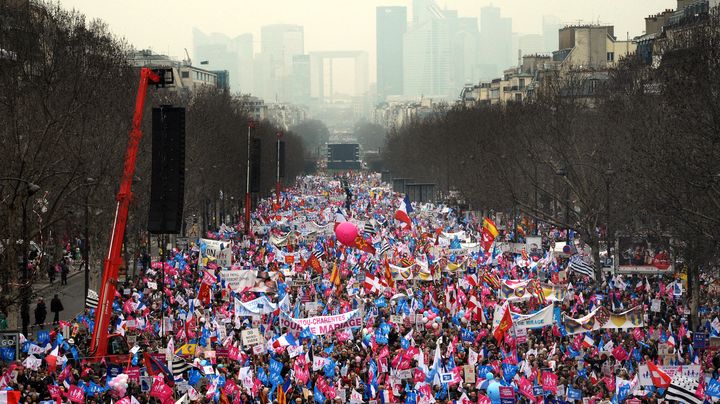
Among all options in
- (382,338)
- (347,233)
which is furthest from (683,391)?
(347,233)

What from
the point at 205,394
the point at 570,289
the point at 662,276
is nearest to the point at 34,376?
the point at 205,394

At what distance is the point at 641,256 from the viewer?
131 ft

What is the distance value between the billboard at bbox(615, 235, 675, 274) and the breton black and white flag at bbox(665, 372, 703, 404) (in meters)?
18.5

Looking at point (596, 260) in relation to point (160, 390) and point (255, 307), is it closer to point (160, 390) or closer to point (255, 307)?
point (255, 307)

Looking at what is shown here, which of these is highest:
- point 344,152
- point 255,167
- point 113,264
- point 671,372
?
point 113,264

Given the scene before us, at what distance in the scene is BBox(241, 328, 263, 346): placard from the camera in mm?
27219

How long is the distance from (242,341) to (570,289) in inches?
494

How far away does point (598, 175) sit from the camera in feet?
181

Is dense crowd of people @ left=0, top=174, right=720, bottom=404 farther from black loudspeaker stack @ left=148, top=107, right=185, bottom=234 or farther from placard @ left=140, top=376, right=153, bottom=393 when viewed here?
black loudspeaker stack @ left=148, top=107, right=185, bottom=234

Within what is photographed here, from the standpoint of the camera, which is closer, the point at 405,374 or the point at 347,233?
the point at 405,374

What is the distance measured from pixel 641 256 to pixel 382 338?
1492cm

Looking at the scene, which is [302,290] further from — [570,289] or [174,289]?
[570,289]

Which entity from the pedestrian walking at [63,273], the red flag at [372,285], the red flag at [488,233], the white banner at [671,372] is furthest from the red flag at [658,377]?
the pedestrian walking at [63,273]

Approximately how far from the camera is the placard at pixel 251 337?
27219mm
